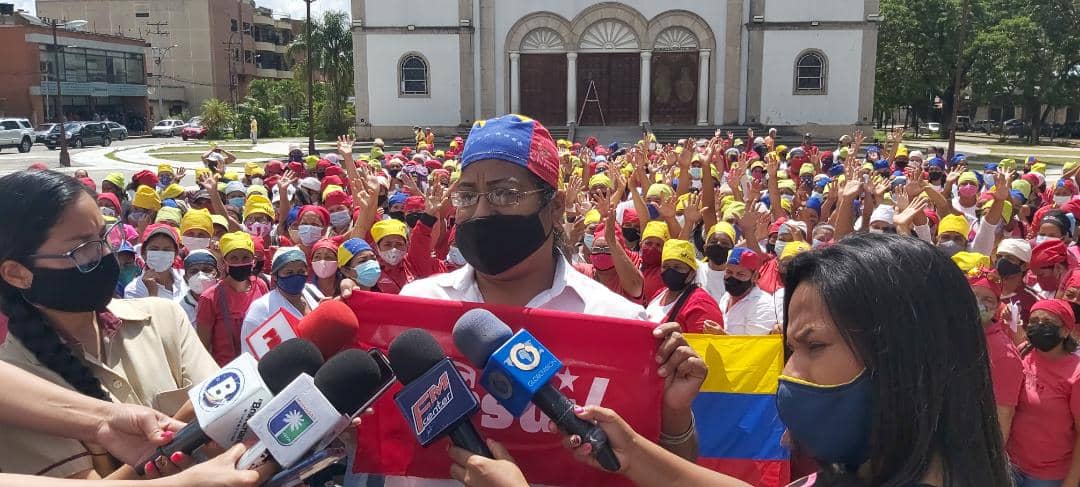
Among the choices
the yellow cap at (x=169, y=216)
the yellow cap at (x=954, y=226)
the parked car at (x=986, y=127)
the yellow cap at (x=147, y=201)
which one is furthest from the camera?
the parked car at (x=986, y=127)

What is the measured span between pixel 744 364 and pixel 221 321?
352 centimetres

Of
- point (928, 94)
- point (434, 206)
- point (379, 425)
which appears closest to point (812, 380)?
point (379, 425)

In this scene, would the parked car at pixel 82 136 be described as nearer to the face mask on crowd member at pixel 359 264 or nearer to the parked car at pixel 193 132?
the parked car at pixel 193 132

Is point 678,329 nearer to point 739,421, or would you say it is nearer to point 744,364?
point 739,421

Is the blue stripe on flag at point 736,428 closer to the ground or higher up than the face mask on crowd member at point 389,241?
closer to the ground

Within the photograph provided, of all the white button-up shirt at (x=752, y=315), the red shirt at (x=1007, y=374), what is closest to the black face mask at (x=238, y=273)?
the white button-up shirt at (x=752, y=315)

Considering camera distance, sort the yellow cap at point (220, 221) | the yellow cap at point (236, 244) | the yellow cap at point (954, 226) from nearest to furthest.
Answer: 1. the yellow cap at point (236, 244)
2. the yellow cap at point (954, 226)
3. the yellow cap at point (220, 221)

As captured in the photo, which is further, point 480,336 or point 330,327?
point 330,327

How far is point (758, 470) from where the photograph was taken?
13.0ft

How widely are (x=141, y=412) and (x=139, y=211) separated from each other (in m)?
8.27

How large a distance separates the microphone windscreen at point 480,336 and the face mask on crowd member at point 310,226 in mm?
5934

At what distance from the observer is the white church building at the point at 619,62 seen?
36625 mm

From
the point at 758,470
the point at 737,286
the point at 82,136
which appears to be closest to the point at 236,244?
the point at 737,286

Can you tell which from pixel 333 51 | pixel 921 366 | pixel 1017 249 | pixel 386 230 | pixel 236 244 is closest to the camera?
pixel 921 366
